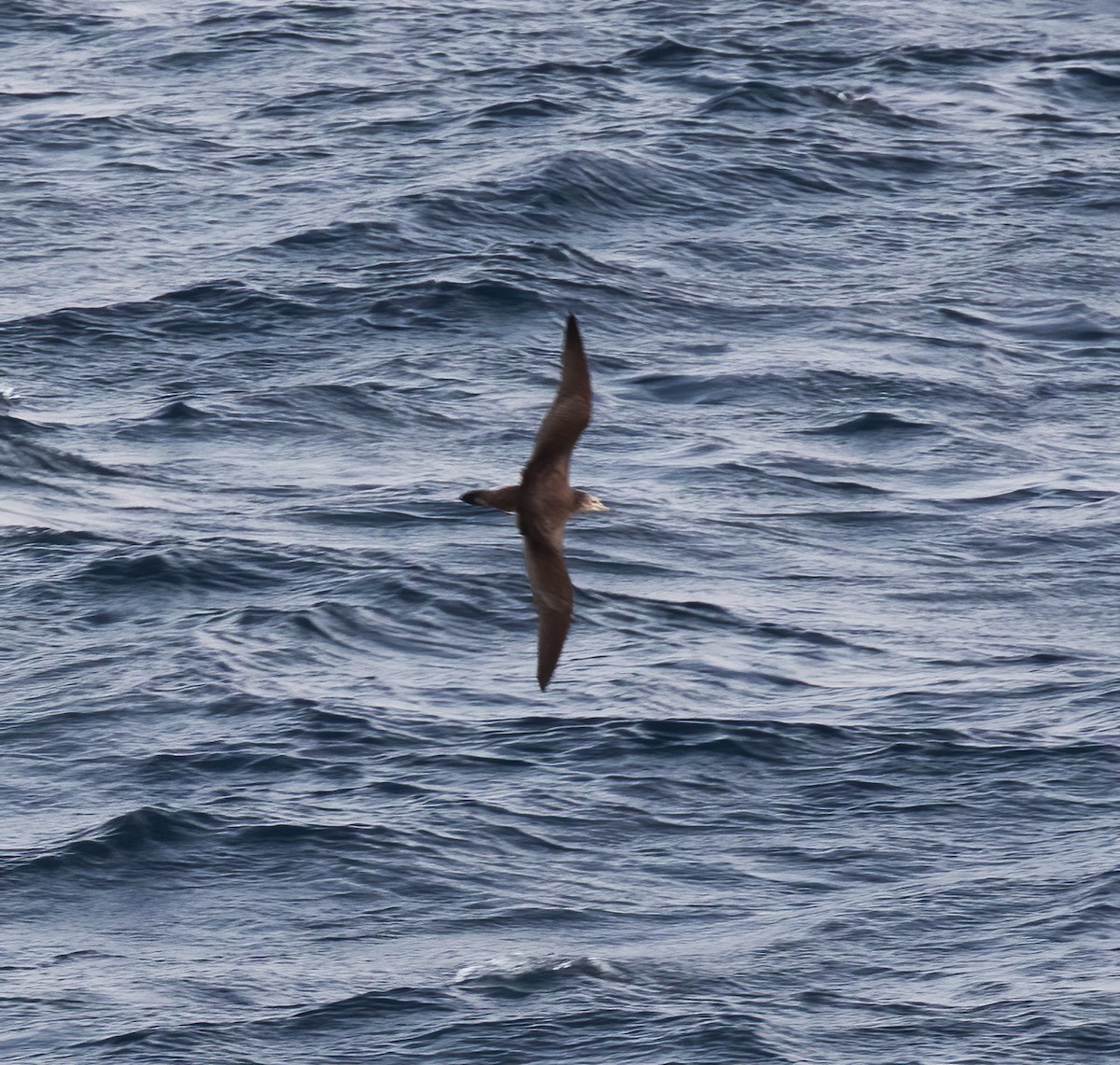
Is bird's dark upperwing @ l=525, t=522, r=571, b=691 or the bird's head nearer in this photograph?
bird's dark upperwing @ l=525, t=522, r=571, b=691

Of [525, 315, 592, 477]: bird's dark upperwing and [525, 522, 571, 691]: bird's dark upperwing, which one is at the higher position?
[525, 315, 592, 477]: bird's dark upperwing

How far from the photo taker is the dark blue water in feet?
75.3

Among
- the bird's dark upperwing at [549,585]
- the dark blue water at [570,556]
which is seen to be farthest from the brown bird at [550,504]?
the dark blue water at [570,556]

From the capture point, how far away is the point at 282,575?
91.9 ft

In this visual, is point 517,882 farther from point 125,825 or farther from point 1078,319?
point 1078,319

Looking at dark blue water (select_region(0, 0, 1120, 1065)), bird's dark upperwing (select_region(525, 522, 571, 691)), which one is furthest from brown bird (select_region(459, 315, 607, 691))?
dark blue water (select_region(0, 0, 1120, 1065))

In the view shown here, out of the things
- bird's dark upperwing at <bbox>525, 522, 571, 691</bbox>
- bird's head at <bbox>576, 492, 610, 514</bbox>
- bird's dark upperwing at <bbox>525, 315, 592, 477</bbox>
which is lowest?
bird's dark upperwing at <bbox>525, 522, 571, 691</bbox>

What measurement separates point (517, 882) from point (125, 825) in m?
3.68

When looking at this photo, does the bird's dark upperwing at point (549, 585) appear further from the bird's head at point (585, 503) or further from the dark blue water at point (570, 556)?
the dark blue water at point (570, 556)

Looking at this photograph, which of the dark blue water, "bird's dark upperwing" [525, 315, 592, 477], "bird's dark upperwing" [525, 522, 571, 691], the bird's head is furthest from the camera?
the dark blue water

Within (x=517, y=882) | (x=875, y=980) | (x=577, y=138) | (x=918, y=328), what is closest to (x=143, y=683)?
(x=517, y=882)

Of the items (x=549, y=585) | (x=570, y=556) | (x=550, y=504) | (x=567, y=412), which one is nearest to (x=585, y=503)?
(x=550, y=504)

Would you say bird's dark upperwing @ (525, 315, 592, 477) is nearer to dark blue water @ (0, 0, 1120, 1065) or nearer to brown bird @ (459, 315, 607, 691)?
brown bird @ (459, 315, 607, 691)

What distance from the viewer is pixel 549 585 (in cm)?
1546
